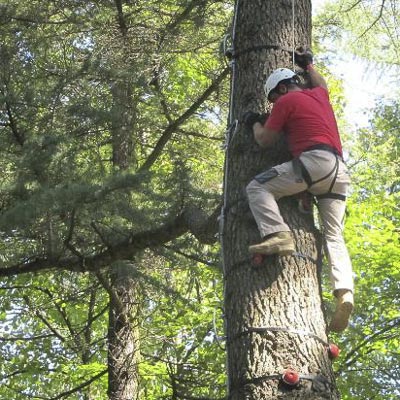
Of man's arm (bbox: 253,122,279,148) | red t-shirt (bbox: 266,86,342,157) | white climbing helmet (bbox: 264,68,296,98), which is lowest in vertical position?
man's arm (bbox: 253,122,279,148)

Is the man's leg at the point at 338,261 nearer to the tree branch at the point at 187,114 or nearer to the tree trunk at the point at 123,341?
the tree trunk at the point at 123,341

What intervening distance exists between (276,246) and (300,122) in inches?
33.3

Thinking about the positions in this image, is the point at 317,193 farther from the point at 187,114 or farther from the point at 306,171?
the point at 187,114

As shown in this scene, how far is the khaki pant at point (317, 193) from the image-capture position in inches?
148

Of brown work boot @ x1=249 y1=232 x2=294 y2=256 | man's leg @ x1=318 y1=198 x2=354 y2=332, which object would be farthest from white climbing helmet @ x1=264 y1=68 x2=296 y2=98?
brown work boot @ x1=249 y1=232 x2=294 y2=256

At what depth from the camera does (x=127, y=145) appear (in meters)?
9.73

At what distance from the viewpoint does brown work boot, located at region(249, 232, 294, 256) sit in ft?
11.7

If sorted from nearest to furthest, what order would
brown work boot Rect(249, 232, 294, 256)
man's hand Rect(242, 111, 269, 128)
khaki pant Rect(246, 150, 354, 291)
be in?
brown work boot Rect(249, 232, 294, 256)
khaki pant Rect(246, 150, 354, 291)
man's hand Rect(242, 111, 269, 128)

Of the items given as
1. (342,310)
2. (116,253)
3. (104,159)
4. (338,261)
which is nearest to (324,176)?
(338,261)

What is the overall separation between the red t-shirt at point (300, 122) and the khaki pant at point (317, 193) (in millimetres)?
84

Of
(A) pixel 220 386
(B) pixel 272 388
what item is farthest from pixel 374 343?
(B) pixel 272 388

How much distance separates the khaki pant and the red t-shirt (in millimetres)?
84

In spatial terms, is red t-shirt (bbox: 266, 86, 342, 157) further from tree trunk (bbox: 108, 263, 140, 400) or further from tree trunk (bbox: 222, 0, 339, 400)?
tree trunk (bbox: 108, 263, 140, 400)

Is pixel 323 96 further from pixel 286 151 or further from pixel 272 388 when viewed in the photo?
pixel 272 388
